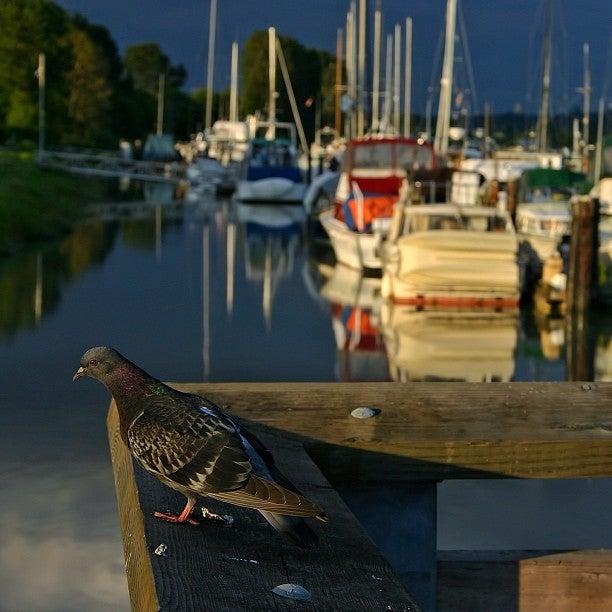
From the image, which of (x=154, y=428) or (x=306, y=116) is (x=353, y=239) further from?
(x=306, y=116)

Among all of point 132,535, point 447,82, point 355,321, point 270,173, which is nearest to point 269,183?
point 270,173

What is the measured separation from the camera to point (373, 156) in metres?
A: 30.2

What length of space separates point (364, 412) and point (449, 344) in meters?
14.0

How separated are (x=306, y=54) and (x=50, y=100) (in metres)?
49.7

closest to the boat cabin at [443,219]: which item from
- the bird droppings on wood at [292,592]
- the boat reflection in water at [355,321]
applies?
the boat reflection in water at [355,321]

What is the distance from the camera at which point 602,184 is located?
1228 inches

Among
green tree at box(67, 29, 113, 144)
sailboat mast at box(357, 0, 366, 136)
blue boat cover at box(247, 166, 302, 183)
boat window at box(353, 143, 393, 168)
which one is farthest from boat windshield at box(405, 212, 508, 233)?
green tree at box(67, 29, 113, 144)

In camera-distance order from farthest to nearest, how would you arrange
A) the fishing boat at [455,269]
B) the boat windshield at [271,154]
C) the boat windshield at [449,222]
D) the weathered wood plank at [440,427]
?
the boat windshield at [271,154] < the boat windshield at [449,222] < the fishing boat at [455,269] < the weathered wood plank at [440,427]

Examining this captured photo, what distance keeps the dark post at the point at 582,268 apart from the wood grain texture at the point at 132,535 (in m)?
15.3

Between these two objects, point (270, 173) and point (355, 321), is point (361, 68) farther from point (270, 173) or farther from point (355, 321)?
point (355, 321)

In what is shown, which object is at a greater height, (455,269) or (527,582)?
(527,582)

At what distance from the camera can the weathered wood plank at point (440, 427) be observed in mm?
3625

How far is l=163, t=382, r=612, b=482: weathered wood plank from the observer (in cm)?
362

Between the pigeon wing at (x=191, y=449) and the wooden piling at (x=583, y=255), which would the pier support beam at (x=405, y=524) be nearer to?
the pigeon wing at (x=191, y=449)
